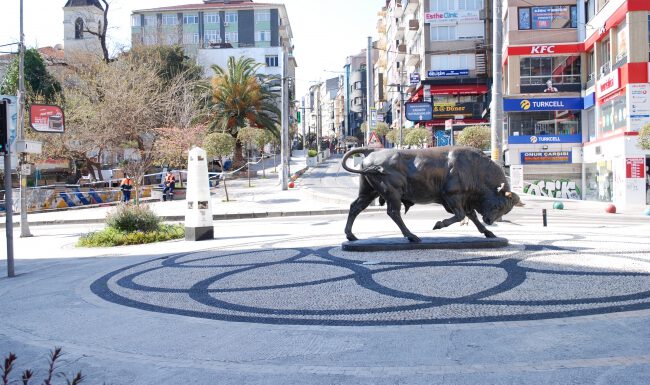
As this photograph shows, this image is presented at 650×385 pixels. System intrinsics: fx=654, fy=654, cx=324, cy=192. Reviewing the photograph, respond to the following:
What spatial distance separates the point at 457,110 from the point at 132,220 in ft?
165

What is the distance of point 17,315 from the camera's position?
759 centimetres

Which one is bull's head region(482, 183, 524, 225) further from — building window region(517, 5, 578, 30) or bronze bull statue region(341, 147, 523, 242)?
building window region(517, 5, 578, 30)

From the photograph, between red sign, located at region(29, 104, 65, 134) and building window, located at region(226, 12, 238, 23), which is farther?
building window, located at region(226, 12, 238, 23)

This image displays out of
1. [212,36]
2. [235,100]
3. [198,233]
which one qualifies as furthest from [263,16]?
[198,233]

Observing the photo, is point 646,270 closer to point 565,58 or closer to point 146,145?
point 565,58

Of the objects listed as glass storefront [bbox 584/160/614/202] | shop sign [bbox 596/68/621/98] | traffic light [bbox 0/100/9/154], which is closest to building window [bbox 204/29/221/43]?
glass storefront [bbox 584/160/614/202]

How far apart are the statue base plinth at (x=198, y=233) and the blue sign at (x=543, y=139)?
33479mm

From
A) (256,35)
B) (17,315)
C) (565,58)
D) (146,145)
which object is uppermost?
(256,35)

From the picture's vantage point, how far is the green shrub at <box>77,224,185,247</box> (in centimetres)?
1614

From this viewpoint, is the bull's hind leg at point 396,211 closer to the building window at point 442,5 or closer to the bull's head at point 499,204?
the bull's head at point 499,204

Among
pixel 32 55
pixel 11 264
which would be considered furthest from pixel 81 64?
pixel 11 264

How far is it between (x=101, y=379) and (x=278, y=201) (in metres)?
27.3

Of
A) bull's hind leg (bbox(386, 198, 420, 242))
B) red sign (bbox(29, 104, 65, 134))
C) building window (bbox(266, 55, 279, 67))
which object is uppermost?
building window (bbox(266, 55, 279, 67))

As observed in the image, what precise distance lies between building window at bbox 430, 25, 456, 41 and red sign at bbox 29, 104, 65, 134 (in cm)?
4841
